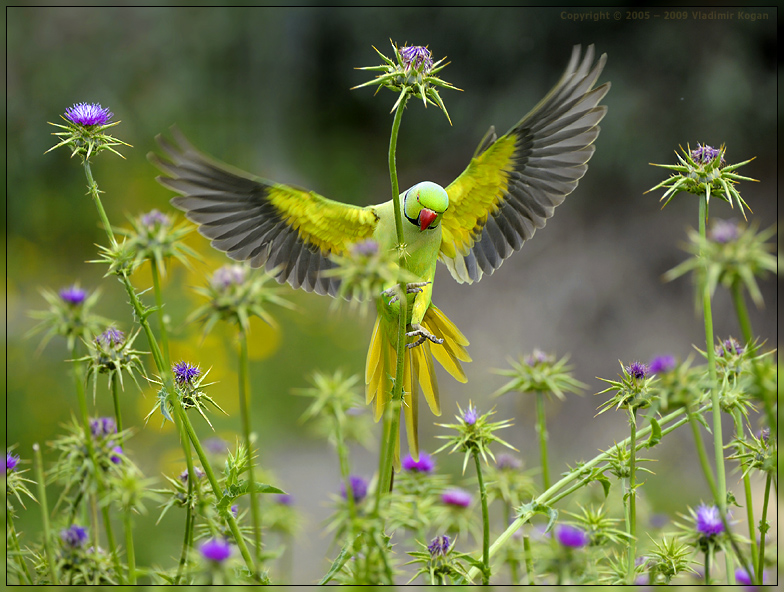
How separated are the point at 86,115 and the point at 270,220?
940 mm

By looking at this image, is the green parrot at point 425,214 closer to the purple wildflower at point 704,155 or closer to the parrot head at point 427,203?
the parrot head at point 427,203

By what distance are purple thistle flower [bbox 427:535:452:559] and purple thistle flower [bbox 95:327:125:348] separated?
2.22 feet

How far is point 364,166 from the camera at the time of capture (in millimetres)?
6867

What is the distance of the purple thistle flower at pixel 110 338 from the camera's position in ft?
3.85

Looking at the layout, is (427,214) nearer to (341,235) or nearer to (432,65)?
(341,235)

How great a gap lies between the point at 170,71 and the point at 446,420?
13.7 ft

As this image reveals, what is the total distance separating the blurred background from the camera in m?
5.31

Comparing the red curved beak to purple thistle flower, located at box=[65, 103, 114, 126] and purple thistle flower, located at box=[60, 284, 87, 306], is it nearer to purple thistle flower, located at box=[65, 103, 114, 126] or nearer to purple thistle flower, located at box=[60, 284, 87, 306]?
purple thistle flower, located at box=[65, 103, 114, 126]

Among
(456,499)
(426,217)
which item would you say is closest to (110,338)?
(456,499)

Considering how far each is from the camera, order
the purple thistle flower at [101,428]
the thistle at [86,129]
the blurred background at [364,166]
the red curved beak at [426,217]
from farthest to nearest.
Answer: the blurred background at [364,166] < the red curved beak at [426,217] < the thistle at [86,129] < the purple thistle flower at [101,428]

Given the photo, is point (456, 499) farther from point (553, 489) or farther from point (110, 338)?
point (110, 338)

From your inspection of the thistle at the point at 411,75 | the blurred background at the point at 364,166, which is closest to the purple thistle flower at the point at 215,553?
the thistle at the point at 411,75

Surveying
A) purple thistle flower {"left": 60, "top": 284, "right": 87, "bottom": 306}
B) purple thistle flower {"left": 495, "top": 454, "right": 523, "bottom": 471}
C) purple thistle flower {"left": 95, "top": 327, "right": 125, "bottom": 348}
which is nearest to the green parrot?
purple thistle flower {"left": 495, "top": 454, "right": 523, "bottom": 471}

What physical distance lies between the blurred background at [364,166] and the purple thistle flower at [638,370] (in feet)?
12.9
